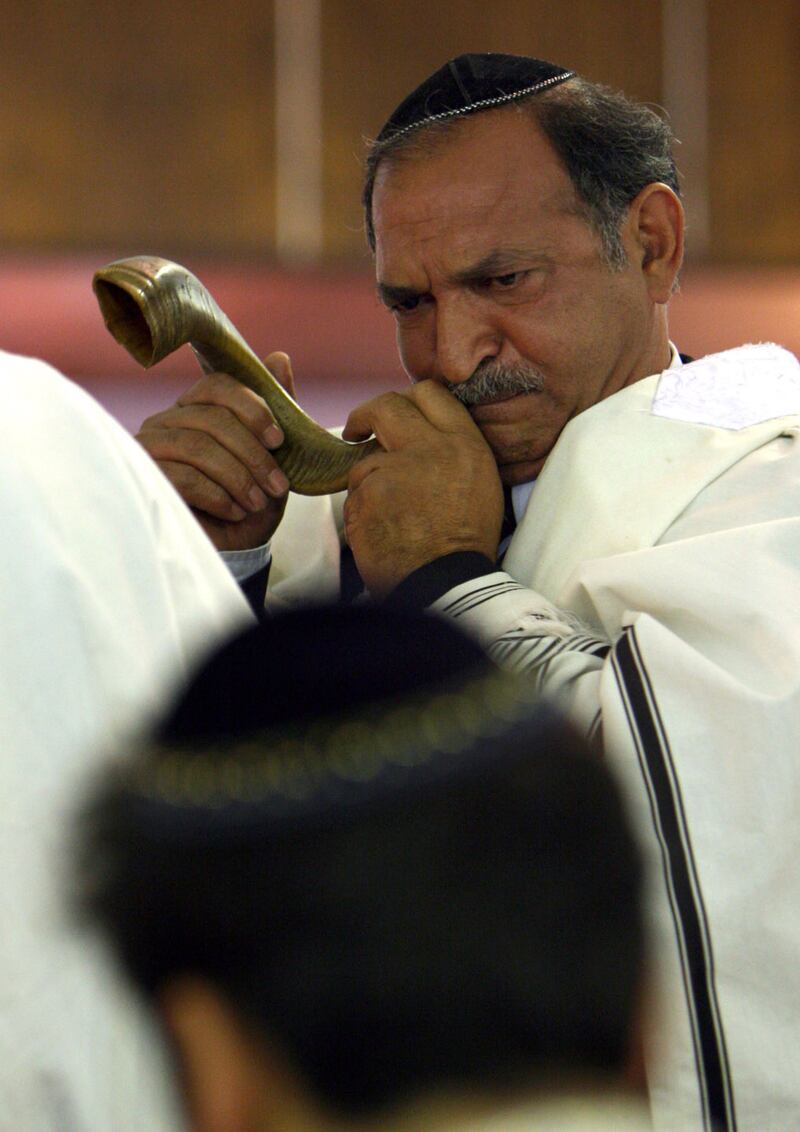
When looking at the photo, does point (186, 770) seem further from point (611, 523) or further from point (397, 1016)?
point (611, 523)

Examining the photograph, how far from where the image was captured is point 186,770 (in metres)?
0.65

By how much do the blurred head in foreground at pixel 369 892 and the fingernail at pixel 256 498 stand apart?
135 centimetres

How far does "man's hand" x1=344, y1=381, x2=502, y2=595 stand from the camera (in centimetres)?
185

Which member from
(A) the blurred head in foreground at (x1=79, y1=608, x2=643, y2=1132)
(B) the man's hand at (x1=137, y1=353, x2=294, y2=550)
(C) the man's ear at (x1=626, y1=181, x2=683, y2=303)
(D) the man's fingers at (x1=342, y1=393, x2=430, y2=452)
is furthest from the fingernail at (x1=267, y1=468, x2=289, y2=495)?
(A) the blurred head in foreground at (x1=79, y1=608, x2=643, y2=1132)

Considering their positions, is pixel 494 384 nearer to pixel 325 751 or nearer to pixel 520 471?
pixel 520 471

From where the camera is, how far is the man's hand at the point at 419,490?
1.85 meters

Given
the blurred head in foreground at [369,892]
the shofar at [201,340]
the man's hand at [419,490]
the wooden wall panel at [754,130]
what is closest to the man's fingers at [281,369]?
the shofar at [201,340]

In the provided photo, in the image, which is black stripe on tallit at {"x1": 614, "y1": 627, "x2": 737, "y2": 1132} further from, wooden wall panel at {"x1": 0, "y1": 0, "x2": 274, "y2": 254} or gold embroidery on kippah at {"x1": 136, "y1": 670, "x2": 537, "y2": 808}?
wooden wall panel at {"x1": 0, "y1": 0, "x2": 274, "y2": 254}

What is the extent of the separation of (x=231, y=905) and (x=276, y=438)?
140 cm

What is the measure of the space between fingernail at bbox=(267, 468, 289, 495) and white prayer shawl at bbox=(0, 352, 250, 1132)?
94cm

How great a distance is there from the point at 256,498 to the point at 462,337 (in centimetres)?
34

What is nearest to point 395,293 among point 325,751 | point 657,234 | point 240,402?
point 240,402

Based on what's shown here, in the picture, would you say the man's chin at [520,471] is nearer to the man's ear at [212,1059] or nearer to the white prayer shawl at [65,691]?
the white prayer shawl at [65,691]

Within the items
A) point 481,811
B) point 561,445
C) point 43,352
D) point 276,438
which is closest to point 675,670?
point 561,445
